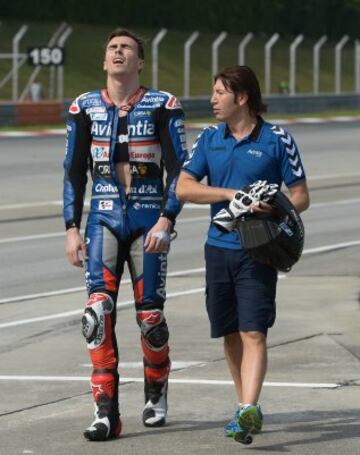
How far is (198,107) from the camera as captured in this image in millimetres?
46781

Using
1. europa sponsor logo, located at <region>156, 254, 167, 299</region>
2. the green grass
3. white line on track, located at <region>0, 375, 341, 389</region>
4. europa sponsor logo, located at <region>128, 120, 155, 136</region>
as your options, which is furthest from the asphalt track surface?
the green grass

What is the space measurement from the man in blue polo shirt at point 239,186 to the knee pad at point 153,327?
38cm

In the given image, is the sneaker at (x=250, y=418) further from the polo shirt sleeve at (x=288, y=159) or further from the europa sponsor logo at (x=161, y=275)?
the polo shirt sleeve at (x=288, y=159)

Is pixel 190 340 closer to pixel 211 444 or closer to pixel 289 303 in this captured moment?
pixel 289 303

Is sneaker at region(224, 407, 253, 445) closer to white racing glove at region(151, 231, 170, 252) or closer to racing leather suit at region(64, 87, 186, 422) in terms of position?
racing leather suit at region(64, 87, 186, 422)

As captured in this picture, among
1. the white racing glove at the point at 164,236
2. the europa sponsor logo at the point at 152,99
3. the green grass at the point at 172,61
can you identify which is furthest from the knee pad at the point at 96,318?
the green grass at the point at 172,61

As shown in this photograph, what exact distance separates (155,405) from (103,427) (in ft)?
1.47

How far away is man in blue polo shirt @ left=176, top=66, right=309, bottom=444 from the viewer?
730 cm

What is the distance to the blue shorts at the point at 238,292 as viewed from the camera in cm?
730

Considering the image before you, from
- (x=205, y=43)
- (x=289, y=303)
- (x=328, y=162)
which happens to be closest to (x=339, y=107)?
(x=205, y=43)

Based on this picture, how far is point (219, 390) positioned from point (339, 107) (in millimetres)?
47999

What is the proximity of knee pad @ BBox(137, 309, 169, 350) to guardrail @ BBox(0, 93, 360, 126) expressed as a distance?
3282 centimetres

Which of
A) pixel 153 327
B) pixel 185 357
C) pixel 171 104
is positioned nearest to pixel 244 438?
pixel 153 327

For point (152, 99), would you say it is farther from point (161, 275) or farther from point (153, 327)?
point (153, 327)
